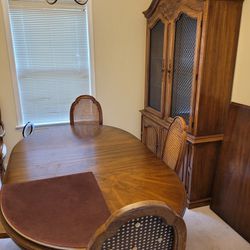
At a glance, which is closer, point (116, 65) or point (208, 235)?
point (208, 235)

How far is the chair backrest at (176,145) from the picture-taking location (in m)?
1.68

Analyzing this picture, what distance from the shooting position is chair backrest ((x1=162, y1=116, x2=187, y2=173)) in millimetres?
1684

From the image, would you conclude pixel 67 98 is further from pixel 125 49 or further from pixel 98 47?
pixel 125 49

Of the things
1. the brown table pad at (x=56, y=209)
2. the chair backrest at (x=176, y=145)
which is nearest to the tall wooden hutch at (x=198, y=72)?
the chair backrest at (x=176, y=145)

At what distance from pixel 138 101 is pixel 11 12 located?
1843mm

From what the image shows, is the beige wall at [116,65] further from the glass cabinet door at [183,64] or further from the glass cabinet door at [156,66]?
the glass cabinet door at [183,64]

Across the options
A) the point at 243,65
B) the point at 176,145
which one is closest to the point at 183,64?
the point at 243,65

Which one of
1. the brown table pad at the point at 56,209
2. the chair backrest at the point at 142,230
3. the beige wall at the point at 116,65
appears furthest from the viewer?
the beige wall at the point at 116,65

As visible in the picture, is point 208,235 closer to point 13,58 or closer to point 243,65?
point 243,65

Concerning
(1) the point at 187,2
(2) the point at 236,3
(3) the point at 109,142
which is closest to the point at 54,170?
(3) the point at 109,142

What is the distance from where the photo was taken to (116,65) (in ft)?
10.5

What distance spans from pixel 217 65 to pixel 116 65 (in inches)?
55.8

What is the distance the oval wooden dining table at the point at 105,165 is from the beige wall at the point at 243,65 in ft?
3.31

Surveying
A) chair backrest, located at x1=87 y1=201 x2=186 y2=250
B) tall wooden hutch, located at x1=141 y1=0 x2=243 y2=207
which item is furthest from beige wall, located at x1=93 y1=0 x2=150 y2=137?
chair backrest, located at x1=87 y1=201 x2=186 y2=250
